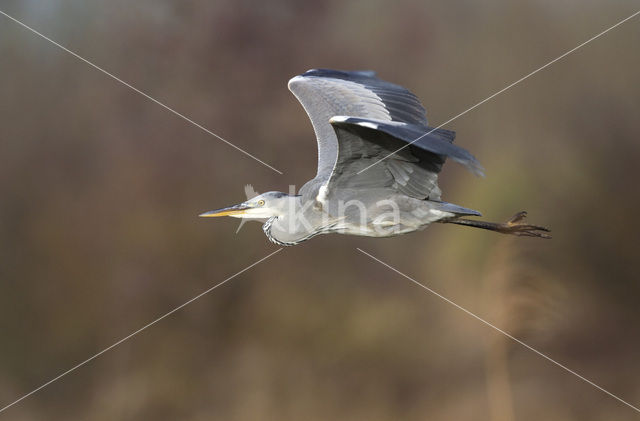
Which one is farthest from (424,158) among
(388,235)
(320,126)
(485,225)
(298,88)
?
(298,88)

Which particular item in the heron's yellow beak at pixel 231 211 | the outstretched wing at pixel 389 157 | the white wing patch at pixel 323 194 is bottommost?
the heron's yellow beak at pixel 231 211

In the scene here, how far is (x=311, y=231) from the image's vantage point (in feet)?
11.3

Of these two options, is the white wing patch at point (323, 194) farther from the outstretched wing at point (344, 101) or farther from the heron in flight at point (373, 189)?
the outstretched wing at point (344, 101)

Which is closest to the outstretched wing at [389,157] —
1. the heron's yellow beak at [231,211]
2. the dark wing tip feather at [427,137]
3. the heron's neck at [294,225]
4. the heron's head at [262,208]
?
the dark wing tip feather at [427,137]

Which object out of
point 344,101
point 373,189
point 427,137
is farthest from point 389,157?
point 344,101

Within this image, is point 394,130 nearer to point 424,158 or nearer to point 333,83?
point 424,158

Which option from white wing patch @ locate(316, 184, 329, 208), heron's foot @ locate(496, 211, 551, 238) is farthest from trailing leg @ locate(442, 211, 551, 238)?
white wing patch @ locate(316, 184, 329, 208)

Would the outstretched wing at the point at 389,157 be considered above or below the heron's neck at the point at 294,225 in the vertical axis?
above

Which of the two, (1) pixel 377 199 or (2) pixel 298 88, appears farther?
(2) pixel 298 88

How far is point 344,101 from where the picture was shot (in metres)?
4.17

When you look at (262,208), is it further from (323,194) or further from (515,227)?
(515,227)

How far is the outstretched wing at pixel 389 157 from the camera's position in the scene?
2789 millimetres

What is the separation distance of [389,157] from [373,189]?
24 cm

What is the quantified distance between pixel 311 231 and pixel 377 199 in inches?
14.6
